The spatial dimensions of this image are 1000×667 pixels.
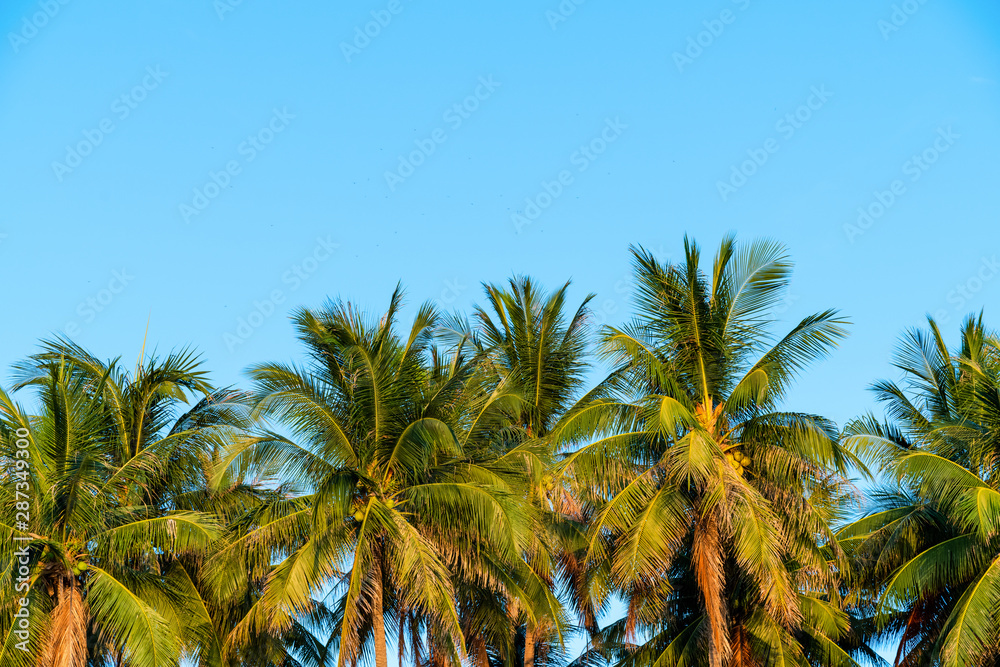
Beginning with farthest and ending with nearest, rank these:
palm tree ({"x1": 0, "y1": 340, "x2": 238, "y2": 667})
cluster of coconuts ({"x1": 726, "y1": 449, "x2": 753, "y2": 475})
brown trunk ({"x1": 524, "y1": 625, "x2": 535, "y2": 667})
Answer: brown trunk ({"x1": 524, "y1": 625, "x2": 535, "y2": 667}) → cluster of coconuts ({"x1": 726, "y1": 449, "x2": 753, "y2": 475}) → palm tree ({"x1": 0, "y1": 340, "x2": 238, "y2": 667})

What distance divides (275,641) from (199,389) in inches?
233

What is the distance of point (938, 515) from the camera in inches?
1024

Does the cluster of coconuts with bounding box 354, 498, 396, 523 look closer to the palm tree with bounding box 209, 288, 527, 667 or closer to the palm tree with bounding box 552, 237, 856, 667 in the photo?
the palm tree with bounding box 209, 288, 527, 667

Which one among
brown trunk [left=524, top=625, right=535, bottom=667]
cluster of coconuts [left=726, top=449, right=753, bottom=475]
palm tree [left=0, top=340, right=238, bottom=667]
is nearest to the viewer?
palm tree [left=0, top=340, right=238, bottom=667]

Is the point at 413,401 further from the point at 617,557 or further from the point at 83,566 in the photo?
the point at 83,566

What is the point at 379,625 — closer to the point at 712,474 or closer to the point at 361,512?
the point at 361,512

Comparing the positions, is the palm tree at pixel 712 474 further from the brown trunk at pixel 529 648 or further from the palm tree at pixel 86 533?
the palm tree at pixel 86 533

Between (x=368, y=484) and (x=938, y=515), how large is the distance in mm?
12727

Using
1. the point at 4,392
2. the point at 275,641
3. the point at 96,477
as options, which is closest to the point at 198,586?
the point at 275,641

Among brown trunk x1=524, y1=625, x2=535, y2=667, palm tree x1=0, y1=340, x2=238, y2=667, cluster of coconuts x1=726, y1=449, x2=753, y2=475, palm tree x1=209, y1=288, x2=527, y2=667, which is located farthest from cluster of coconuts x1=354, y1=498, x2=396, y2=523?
cluster of coconuts x1=726, y1=449, x2=753, y2=475

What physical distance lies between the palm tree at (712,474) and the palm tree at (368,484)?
239 cm

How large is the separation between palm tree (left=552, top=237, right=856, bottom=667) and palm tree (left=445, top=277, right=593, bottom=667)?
1188 mm

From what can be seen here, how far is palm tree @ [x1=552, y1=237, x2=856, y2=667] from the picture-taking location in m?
22.3

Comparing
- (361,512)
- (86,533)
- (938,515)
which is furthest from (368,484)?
(938,515)
